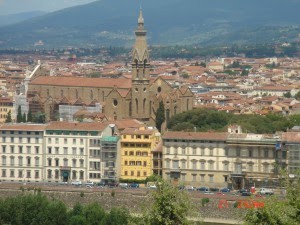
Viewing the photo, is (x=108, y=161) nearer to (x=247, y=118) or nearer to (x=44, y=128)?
(x=44, y=128)

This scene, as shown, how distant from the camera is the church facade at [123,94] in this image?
199ft

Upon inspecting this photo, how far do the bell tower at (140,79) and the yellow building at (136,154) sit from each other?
513 inches

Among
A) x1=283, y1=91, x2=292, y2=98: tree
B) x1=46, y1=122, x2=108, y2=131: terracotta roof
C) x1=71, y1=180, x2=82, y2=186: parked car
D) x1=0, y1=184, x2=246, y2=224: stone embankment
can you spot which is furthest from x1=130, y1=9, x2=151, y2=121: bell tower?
x1=283, y1=91, x2=292, y2=98: tree

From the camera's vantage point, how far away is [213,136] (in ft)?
149

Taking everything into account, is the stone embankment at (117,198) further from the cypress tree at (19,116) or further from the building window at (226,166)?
the cypress tree at (19,116)

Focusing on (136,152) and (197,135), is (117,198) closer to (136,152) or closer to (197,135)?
(136,152)

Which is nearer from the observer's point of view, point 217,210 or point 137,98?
point 217,210

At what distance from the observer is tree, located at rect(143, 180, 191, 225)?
868 inches

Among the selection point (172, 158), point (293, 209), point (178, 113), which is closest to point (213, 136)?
point (172, 158)

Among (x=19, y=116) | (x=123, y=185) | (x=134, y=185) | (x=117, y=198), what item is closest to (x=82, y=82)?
(x=19, y=116)

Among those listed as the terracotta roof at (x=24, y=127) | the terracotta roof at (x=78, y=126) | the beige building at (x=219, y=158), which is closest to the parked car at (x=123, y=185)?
the beige building at (x=219, y=158)

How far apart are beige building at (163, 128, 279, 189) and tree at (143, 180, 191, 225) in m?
22.0

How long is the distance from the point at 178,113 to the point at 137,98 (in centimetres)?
243

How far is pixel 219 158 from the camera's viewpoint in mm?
45031
